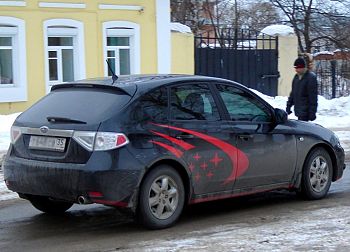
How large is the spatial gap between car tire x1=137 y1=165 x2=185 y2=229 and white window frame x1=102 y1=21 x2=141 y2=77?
1332cm

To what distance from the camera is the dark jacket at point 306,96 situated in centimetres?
1030

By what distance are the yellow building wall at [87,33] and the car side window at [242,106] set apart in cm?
1153

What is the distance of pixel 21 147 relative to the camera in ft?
22.6

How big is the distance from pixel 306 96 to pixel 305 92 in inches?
2.4

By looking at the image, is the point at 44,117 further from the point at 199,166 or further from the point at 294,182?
the point at 294,182

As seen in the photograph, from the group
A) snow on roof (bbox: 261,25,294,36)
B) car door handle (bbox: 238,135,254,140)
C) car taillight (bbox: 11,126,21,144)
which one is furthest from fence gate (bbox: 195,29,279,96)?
car taillight (bbox: 11,126,21,144)

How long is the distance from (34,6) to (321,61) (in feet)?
35.7

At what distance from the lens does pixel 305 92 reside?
10406 mm

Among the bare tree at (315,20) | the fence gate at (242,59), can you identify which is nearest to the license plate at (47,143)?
the fence gate at (242,59)

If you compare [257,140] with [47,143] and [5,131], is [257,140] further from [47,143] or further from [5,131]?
[5,131]

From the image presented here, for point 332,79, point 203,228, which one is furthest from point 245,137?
point 332,79

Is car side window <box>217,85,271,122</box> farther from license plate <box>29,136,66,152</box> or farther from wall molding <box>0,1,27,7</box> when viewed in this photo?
wall molding <box>0,1,27,7</box>

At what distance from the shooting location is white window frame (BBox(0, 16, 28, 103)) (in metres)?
18.0

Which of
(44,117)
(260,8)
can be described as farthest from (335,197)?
(260,8)
